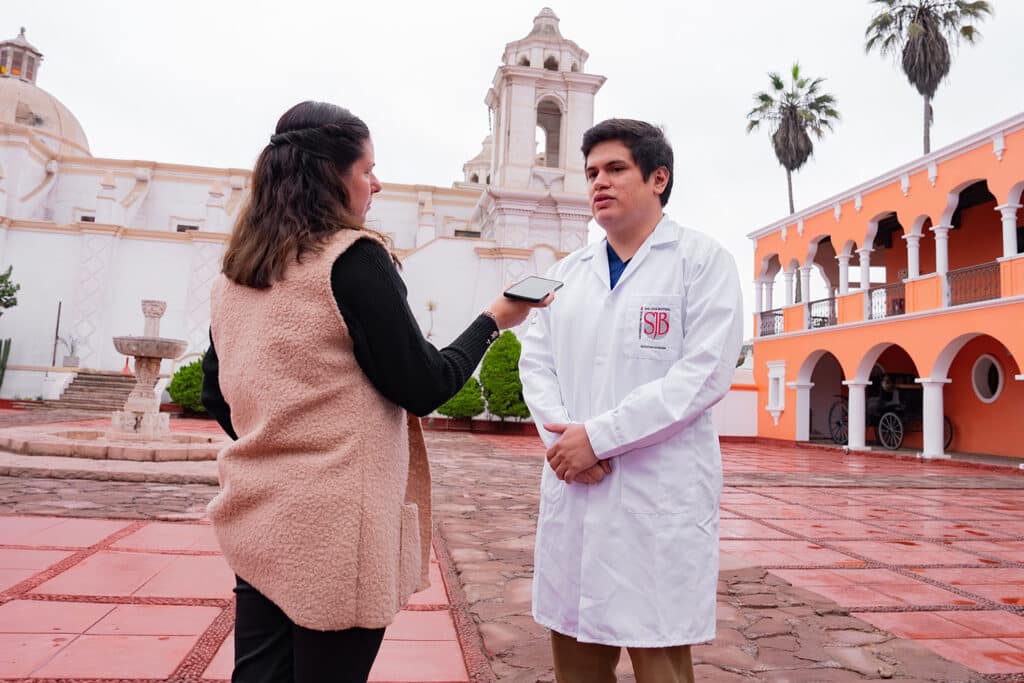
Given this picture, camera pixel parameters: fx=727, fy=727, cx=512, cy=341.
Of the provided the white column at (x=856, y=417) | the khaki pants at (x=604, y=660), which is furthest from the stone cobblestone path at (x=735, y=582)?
the white column at (x=856, y=417)

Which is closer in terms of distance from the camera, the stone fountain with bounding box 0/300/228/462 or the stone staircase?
the stone fountain with bounding box 0/300/228/462

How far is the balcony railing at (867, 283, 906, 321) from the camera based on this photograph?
17.0m

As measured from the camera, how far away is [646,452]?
1814mm

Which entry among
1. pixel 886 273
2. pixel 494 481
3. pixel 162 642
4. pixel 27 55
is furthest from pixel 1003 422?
pixel 27 55

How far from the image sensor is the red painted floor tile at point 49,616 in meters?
2.81

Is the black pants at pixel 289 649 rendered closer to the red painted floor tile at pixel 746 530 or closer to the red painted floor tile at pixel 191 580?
the red painted floor tile at pixel 191 580

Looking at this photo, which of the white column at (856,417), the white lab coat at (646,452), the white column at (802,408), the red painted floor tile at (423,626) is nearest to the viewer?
the white lab coat at (646,452)

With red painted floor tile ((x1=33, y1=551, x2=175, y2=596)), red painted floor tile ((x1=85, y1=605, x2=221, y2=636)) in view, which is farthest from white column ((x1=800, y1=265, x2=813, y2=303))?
red painted floor tile ((x1=85, y1=605, x2=221, y2=636))

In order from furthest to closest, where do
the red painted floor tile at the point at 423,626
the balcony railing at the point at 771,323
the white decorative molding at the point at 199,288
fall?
the white decorative molding at the point at 199,288
the balcony railing at the point at 771,323
the red painted floor tile at the point at 423,626

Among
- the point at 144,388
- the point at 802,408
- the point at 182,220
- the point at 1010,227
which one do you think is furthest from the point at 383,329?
the point at 182,220

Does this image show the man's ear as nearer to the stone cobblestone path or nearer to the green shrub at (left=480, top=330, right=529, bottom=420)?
the stone cobblestone path

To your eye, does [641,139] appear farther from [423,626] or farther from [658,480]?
[423,626]

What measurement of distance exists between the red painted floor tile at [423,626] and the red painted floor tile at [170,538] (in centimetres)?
147

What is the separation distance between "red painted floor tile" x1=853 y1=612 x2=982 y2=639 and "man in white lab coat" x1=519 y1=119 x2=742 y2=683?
2.06m
